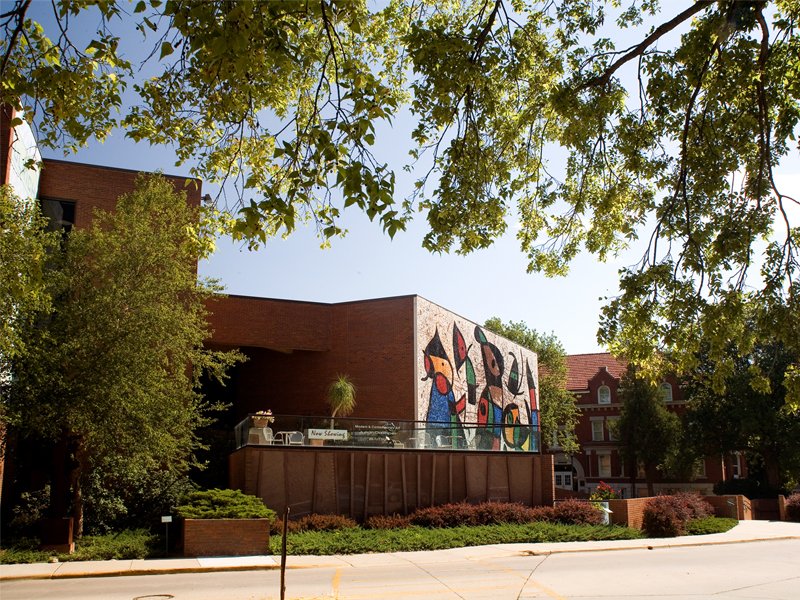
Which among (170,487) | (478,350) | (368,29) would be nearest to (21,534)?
(170,487)

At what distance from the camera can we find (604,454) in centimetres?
5691

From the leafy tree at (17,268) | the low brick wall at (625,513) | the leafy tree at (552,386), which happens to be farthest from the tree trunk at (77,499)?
the leafy tree at (552,386)

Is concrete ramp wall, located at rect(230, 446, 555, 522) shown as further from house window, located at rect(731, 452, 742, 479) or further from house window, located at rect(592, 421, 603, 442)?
house window, located at rect(731, 452, 742, 479)

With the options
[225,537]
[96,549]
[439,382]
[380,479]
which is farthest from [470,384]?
[96,549]

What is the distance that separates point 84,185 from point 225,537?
17115mm

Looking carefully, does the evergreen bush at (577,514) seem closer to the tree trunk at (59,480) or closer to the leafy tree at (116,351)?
the leafy tree at (116,351)

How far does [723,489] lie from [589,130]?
150 ft

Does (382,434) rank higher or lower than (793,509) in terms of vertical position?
higher

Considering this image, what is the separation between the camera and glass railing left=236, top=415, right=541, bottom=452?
2348cm

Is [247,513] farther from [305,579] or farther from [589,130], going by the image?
[589,130]

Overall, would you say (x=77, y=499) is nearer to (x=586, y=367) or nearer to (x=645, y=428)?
(x=645, y=428)

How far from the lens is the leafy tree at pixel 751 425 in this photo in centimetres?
4453

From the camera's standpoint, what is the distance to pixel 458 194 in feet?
32.6

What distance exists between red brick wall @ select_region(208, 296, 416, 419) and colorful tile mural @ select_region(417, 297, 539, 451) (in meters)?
1.12
